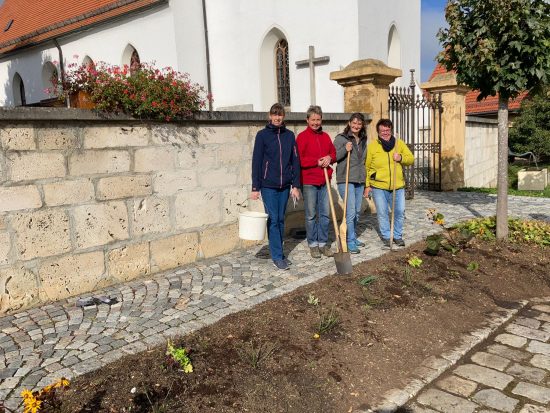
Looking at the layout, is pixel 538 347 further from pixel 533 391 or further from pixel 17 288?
pixel 17 288

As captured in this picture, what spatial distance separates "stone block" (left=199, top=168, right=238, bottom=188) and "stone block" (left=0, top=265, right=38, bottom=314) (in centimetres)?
226

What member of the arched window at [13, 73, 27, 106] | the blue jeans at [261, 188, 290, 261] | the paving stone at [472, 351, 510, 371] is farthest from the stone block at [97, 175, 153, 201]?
the arched window at [13, 73, 27, 106]

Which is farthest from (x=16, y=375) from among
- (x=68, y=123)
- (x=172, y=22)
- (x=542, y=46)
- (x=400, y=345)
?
(x=172, y=22)

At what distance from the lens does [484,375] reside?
141 inches

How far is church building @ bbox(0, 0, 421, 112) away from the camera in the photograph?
14461 millimetres

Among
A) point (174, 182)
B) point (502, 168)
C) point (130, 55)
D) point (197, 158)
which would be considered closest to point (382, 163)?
point (502, 168)

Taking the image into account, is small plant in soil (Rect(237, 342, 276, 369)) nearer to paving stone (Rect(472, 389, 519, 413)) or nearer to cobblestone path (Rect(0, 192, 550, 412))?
cobblestone path (Rect(0, 192, 550, 412))

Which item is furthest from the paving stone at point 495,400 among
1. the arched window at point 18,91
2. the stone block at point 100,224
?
the arched window at point 18,91

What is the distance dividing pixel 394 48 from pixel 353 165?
12058 millimetres

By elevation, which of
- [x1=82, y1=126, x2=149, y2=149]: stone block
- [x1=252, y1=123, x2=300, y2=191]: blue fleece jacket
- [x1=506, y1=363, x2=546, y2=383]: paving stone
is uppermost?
[x1=82, y1=126, x2=149, y2=149]: stone block

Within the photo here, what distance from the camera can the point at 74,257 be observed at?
5.11 meters

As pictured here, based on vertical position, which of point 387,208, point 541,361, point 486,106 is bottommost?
point 541,361

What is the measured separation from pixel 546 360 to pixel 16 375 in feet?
12.7

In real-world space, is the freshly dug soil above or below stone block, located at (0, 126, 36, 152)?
below
